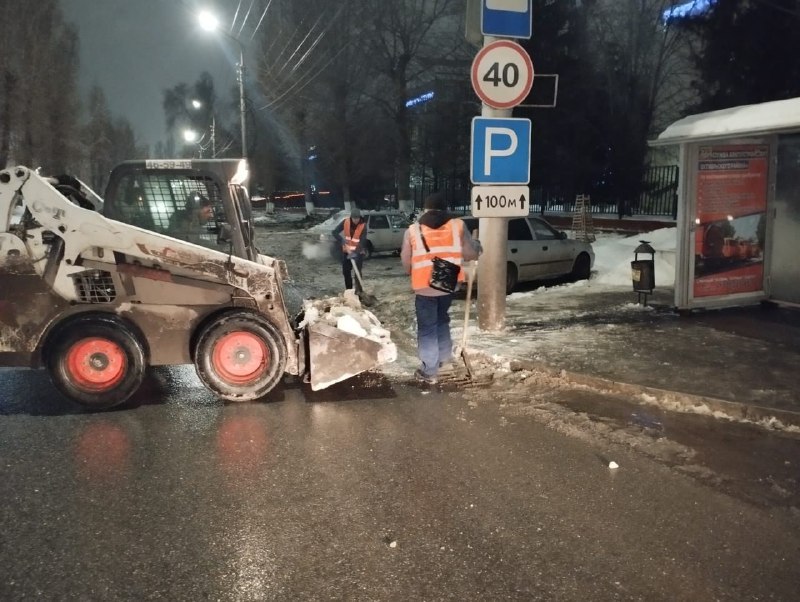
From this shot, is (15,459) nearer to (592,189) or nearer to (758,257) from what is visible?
(758,257)

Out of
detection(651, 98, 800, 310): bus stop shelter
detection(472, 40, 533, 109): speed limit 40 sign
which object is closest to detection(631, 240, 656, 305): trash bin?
detection(651, 98, 800, 310): bus stop shelter

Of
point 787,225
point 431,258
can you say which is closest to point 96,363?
point 431,258

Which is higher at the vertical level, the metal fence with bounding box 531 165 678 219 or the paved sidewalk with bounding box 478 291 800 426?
the metal fence with bounding box 531 165 678 219

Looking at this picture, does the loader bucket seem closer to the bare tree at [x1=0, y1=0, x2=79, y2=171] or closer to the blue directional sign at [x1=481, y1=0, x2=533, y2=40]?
the blue directional sign at [x1=481, y1=0, x2=533, y2=40]

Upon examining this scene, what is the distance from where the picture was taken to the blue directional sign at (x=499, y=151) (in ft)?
28.3

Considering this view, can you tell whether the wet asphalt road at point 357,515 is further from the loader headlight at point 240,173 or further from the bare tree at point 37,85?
the bare tree at point 37,85

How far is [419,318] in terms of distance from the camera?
711 cm

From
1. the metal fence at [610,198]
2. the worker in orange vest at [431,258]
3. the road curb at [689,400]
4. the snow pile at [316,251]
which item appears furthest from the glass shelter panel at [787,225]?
the snow pile at [316,251]

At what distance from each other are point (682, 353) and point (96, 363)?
6.26 m

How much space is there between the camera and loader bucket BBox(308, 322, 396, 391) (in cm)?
625

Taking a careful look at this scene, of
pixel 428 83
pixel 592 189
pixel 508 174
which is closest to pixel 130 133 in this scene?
pixel 428 83

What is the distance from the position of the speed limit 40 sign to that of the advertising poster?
2.91 meters

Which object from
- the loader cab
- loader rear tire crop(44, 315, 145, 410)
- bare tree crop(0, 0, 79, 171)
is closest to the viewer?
loader rear tire crop(44, 315, 145, 410)

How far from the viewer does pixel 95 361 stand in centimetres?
593
